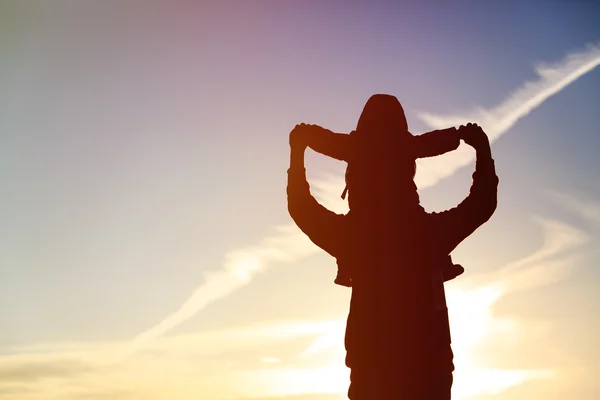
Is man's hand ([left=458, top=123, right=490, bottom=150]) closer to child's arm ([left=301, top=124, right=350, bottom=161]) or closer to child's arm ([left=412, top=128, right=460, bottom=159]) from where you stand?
child's arm ([left=412, top=128, right=460, bottom=159])

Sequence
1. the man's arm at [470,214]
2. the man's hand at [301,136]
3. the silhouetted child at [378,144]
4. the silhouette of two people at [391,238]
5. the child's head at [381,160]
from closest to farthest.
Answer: the silhouette of two people at [391,238], the man's arm at [470,214], the child's head at [381,160], the silhouetted child at [378,144], the man's hand at [301,136]

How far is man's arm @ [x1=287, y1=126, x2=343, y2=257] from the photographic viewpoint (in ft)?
33.3

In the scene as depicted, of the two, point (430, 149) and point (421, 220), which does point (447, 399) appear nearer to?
point (421, 220)

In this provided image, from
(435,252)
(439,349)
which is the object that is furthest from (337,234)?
(439,349)

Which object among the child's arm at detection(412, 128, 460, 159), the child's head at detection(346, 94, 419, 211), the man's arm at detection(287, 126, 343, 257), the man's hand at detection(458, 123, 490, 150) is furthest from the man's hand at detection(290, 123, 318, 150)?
the man's hand at detection(458, 123, 490, 150)

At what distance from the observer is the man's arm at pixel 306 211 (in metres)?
10.2

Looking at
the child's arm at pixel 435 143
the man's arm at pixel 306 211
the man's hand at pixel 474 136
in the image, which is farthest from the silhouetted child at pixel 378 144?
the man's arm at pixel 306 211

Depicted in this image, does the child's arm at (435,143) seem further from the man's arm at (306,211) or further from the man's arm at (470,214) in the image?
the man's arm at (306,211)

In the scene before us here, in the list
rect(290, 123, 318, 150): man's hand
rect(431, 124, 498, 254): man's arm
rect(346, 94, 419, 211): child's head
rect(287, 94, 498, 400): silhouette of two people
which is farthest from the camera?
rect(290, 123, 318, 150): man's hand

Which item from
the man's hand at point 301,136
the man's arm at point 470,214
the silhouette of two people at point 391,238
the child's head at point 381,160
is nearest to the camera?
the silhouette of two people at point 391,238

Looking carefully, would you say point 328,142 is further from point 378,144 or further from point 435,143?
point 435,143

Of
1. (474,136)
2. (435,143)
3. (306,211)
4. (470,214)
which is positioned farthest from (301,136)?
(470,214)

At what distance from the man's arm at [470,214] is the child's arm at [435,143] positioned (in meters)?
0.58

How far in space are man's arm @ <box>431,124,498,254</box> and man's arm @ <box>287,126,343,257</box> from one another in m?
1.46
